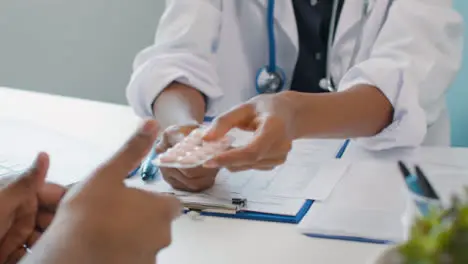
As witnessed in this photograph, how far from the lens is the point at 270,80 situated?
119 centimetres

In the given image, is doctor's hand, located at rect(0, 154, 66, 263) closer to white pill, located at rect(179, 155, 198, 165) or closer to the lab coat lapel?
white pill, located at rect(179, 155, 198, 165)

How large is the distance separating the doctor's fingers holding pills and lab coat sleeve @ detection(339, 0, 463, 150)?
53 cm

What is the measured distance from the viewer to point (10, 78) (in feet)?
6.82

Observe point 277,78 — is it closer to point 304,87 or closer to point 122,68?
point 304,87

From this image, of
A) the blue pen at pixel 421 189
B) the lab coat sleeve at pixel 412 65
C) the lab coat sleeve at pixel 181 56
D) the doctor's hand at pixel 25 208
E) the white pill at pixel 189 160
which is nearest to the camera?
the blue pen at pixel 421 189

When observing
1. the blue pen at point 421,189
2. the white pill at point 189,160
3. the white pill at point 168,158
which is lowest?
the white pill at point 168,158

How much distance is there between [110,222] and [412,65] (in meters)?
0.68

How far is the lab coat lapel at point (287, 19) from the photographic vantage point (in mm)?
1184

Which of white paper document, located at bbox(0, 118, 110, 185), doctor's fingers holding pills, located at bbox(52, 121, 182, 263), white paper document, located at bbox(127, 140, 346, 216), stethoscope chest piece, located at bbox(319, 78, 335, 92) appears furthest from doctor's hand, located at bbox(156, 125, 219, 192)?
stethoscope chest piece, located at bbox(319, 78, 335, 92)

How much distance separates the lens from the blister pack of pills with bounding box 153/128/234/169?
75 centimetres

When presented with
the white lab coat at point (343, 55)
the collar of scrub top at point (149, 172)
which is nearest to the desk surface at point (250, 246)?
the collar of scrub top at point (149, 172)

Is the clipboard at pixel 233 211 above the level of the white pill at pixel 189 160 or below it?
below

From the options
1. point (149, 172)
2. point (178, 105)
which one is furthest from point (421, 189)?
point (178, 105)

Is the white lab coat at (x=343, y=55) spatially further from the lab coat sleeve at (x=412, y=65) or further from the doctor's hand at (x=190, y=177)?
the doctor's hand at (x=190, y=177)
